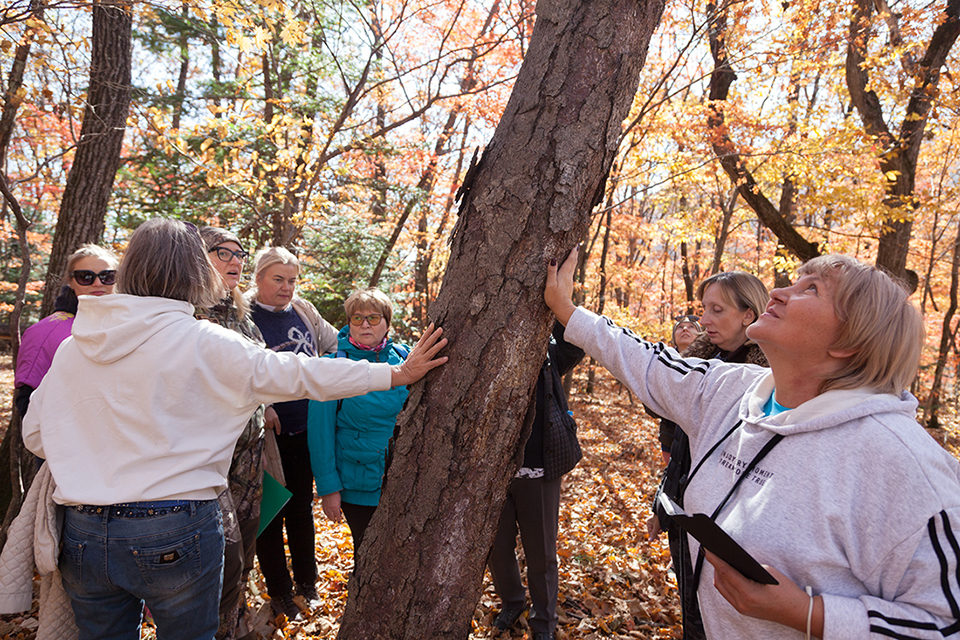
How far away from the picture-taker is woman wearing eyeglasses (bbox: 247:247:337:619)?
313cm

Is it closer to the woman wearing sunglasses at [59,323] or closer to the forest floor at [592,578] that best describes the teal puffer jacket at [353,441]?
the forest floor at [592,578]

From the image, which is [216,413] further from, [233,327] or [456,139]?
[456,139]

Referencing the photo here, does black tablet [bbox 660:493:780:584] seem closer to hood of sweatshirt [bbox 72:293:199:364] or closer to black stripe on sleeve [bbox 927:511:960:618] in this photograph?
black stripe on sleeve [bbox 927:511:960:618]

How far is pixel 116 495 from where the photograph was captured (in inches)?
64.0

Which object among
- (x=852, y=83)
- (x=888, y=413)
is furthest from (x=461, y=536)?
(x=852, y=83)

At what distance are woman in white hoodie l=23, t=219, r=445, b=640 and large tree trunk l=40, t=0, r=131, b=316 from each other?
9.86 feet

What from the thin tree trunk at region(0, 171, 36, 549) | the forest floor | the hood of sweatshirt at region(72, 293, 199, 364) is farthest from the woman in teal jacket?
the thin tree trunk at region(0, 171, 36, 549)

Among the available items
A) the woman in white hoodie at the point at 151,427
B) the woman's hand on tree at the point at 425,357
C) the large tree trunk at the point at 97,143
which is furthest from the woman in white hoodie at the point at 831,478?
the large tree trunk at the point at 97,143

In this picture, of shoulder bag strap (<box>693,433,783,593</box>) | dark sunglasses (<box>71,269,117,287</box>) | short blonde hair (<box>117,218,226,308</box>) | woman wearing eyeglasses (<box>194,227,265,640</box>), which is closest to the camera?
shoulder bag strap (<box>693,433,783,593</box>)

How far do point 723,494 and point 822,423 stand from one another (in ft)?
1.10

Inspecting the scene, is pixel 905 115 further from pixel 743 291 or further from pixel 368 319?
pixel 368 319

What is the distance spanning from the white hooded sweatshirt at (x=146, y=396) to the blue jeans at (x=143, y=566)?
0.07 meters

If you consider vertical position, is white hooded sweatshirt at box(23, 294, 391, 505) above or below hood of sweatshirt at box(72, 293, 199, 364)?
below

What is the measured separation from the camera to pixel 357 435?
287cm
